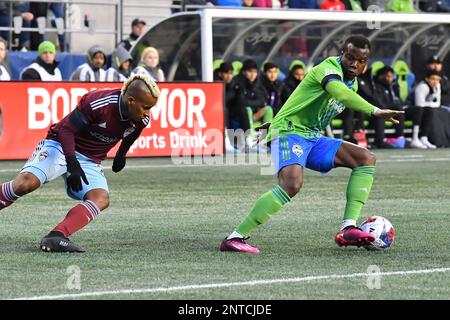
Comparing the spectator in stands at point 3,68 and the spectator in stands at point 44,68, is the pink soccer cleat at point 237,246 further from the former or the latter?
the spectator in stands at point 44,68

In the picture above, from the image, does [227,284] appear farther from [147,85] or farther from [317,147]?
[317,147]

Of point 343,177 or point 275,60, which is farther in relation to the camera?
point 275,60

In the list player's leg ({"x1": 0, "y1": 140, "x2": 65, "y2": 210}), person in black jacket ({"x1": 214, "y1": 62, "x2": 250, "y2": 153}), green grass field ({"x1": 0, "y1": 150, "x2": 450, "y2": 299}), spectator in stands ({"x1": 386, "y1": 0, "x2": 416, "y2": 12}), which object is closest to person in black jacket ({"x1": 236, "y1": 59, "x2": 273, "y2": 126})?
person in black jacket ({"x1": 214, "y1": 62, "x2": 250, "y2": 153})

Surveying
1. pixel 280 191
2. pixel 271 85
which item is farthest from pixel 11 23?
pixel 280 191

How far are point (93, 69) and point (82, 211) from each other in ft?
38.7

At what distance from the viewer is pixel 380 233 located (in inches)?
404

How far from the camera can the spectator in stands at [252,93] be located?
23.5 metres

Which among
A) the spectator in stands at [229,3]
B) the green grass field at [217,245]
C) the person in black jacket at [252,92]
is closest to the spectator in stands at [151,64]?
the person in black jacket at [252,92]

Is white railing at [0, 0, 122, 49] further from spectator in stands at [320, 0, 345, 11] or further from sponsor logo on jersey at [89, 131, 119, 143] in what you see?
sponsor logo on jersey at [89, 131, 119, 143]

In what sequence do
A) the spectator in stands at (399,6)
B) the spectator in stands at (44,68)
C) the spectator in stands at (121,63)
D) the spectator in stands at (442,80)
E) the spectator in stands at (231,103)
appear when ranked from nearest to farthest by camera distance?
the spectator in stands at (44,68)
the spectator in stands at (121,63)
the spectator in stands at (231,103)
the spectator in stands at (442,80)
the spectator in stands at (399,6)

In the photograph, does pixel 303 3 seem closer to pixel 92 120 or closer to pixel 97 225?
pixel 97 225

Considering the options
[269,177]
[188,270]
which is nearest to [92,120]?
[188,270]

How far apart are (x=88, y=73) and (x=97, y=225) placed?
31.7 ft

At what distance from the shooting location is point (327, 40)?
84.5ft
